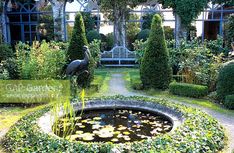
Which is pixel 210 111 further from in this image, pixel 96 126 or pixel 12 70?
pixel 12 70

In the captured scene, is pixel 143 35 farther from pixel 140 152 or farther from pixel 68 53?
pixel 140 152

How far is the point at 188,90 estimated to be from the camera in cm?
1009

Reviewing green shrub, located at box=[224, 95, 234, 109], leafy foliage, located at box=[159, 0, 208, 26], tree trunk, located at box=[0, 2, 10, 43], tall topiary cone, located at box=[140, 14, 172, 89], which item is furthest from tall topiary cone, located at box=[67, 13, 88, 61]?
tree trunk, located at box=[0, 2, 10, 43]

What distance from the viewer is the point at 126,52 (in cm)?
1616

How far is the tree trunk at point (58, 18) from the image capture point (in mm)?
18938

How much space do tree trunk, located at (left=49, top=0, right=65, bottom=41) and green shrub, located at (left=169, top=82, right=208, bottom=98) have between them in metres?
10.6

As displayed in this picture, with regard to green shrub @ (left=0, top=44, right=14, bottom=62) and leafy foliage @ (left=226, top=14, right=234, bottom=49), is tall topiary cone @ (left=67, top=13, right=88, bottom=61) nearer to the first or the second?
green shrub @ (left=0, top=44, right=14, bottom=62)

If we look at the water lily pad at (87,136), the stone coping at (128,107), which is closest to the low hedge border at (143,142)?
the stone coping at (128,107)

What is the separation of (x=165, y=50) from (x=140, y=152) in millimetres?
6023

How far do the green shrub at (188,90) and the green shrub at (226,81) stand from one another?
2.44 feet

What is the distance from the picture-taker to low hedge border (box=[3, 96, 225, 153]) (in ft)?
17.6

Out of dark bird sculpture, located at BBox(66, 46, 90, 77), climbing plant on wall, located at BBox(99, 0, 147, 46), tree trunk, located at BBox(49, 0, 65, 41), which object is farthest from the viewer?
tree trunk, located at BBox(49, 0, 65, 41)

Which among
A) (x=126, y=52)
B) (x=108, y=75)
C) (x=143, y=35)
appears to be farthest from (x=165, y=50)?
(x=143, y=35)

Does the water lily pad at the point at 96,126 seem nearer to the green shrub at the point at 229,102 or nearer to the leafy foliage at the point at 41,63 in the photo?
the leafy foliage at the point at 41,63
